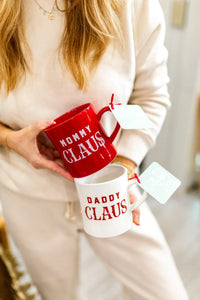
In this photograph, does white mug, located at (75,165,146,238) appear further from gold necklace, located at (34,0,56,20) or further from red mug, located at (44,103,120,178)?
gold necklace, located at (34,0,56,20)

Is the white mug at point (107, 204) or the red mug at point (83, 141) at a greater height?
the red mug at point (83, 141)

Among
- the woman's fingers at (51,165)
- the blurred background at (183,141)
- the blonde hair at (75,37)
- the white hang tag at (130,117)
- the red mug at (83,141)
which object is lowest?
the blurred background at (183,141)

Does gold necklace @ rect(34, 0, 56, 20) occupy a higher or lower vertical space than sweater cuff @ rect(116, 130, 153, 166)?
higher

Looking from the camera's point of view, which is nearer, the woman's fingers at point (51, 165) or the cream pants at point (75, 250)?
the woman's fingers at point (51, 165)

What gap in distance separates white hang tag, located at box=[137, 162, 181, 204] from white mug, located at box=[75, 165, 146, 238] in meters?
0.03

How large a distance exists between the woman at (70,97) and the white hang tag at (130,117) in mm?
131

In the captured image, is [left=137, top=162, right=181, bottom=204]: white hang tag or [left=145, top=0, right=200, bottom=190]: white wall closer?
[left=137, top=162, right=181, bottom=204]: white hang tag

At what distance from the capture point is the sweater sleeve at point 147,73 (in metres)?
0.71

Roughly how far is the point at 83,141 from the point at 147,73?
256 millimetres

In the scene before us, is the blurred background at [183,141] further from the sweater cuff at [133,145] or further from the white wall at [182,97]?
the sweater cuff at [133,145]

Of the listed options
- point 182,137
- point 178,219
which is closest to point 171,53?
point 182,137

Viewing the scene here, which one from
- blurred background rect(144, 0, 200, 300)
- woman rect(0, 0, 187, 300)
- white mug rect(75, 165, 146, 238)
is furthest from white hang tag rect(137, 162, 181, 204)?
blurred background rect(144, 0, 200, 300)

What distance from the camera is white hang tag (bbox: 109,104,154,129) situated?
0.58m

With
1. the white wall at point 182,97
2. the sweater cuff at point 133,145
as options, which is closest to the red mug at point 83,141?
the sweater cuff at point 133,145
